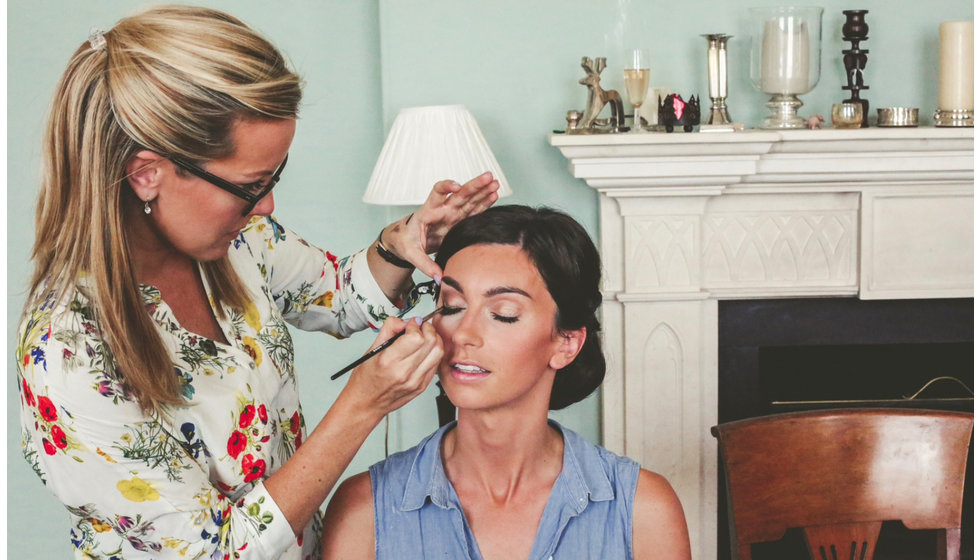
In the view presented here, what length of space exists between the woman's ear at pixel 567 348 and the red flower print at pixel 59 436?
0.69 m

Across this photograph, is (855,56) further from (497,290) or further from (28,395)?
(28,395)

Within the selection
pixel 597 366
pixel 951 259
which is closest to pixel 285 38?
pixel 597 366

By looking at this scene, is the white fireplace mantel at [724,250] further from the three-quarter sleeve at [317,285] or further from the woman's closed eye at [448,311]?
the woman's closed eye at [448,311]

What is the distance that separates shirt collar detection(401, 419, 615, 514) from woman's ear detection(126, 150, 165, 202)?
0.57 metres

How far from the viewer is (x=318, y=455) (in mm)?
1211

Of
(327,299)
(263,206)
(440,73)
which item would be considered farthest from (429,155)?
(263,206)

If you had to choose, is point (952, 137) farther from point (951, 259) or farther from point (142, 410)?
point (142, 410)

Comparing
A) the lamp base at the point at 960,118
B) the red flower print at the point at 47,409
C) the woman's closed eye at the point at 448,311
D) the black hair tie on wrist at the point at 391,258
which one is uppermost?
the lamp base at the point at 960,118

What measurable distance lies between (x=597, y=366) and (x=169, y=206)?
75 centimetres

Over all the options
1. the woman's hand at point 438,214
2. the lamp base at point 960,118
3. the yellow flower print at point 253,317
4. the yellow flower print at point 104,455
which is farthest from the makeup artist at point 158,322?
the lamp base at point 960,118

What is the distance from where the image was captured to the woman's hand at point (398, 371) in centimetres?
122

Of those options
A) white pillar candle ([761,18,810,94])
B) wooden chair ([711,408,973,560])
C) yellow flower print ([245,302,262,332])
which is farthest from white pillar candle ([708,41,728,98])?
yellow flower print ([245,302,262,332])

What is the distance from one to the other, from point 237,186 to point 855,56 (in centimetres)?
185

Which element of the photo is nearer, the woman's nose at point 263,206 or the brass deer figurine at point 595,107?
the woman's nose at point 263,206
